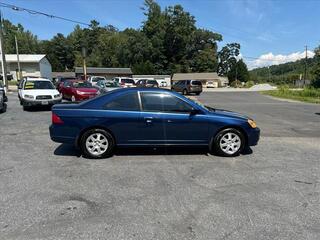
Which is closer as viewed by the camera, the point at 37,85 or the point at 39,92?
the point at 39,92

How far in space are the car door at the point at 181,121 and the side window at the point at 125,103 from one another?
1.43 feet

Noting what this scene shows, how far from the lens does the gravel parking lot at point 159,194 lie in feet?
11.5

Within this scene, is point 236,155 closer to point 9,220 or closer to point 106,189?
point 106,189

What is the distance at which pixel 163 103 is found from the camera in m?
6.41

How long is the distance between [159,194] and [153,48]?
3422 inches

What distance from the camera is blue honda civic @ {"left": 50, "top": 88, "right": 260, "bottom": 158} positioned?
20.5ft

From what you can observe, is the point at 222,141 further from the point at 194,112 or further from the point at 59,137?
the point at 59,137

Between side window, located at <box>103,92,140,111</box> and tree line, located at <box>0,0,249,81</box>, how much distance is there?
77.0 meters

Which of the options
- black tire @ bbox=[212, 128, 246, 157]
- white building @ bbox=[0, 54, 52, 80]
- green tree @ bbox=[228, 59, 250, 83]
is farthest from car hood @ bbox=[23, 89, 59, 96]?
green tree @ bbox=[228, 59, 250, 83]

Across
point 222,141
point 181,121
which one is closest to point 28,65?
point 181,121

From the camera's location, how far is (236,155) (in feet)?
21.8

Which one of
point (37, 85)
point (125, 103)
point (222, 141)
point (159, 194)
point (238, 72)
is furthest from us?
point (238, 72)

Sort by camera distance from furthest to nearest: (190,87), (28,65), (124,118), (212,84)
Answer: (212,84) → (28,65) → (190,87) → (124,118)

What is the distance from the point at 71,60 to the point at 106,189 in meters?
116
